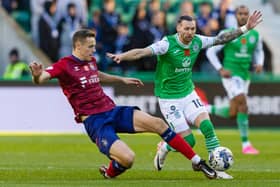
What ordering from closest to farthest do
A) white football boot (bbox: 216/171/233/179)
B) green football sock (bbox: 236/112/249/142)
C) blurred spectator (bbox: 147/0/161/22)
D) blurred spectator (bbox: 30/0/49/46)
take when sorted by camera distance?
white football boot (bbox: 216/171/233/179) → green football sock (bbox: 236/112/249/142) → blurred spectator (bbox: 147/0/161/22) → blurred spectator (bbox: 30/0/49/46)

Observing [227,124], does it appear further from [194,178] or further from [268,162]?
[194,178]

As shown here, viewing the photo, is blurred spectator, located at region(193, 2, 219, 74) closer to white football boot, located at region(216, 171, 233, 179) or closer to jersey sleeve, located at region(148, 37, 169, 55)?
jersey sleeve, located at region(148, 37, 169, 55)

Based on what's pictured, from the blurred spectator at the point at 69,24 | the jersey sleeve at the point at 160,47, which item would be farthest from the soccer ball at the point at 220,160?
the blurred spectator at the point at 69,24

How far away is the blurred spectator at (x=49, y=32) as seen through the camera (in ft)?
85.6

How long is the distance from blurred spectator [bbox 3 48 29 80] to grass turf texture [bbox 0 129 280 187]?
9.74 ft

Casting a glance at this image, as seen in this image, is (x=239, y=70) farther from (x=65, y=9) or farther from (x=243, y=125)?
(x=65, y=9)

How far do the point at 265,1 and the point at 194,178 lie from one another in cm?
1851

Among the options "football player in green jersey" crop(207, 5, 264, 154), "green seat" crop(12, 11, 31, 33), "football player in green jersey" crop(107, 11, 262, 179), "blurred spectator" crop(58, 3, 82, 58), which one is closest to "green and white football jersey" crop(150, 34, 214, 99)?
"football player in green jersey" crop(107, 11, 262, 179)

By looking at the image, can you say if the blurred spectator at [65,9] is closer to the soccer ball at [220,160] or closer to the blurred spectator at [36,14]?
the blurred spectator at [36,14]

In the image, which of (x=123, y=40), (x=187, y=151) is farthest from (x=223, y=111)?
(x=187, y=151)

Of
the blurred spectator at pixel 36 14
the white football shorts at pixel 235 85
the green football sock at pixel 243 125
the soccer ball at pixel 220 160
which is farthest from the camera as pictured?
the blurred spectator at pixel 36 14

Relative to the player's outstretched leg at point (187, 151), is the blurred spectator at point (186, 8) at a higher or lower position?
lower

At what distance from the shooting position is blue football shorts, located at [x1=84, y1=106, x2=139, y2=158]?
1244 centimetres

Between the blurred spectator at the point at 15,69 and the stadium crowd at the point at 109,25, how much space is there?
1.16 meters
